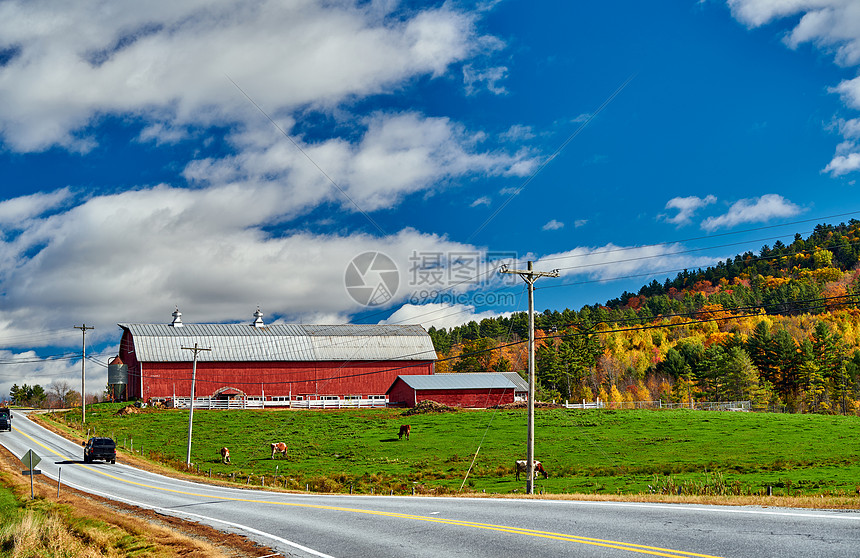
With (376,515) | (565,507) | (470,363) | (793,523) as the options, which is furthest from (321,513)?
(470,363)

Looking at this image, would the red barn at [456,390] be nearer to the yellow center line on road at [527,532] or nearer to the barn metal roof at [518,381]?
the barn metal roof at [518,381]

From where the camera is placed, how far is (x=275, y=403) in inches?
3191

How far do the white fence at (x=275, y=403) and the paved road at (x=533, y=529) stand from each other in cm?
5743

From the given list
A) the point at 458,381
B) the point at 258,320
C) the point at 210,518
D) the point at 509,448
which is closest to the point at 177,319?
the point at 258,320

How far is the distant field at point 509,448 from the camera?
34750 mm

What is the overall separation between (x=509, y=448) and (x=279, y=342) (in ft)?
163

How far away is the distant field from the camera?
3475cm

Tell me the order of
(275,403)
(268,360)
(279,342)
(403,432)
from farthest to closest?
(279,342) < (268,360) < (275,403) < (403,432)

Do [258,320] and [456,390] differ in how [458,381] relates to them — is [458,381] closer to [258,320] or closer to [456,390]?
[456,390]

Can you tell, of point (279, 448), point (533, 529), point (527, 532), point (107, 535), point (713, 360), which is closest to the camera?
point (527, 532)

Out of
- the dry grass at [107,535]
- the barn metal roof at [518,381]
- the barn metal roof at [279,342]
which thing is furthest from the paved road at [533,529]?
the barn metal roof at [518,381]

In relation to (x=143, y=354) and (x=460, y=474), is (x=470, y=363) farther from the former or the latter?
(x=460, y=474)

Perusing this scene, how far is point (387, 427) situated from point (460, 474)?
23767 mm

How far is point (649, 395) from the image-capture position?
437ft
